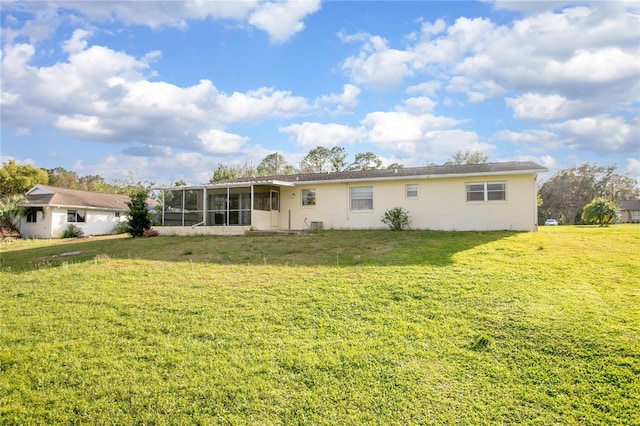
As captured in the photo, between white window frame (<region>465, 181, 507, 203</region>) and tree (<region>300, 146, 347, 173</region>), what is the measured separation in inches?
1110

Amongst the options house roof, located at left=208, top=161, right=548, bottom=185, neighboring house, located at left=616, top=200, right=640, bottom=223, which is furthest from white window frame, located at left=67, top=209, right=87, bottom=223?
neighboring house, located at left=616, top=200, right=640, bottom=223

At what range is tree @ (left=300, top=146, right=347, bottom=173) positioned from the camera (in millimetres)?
44125

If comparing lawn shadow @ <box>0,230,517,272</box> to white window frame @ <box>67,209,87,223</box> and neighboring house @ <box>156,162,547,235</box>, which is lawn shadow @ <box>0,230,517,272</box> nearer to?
neighboring house @ <box>156,162,547,235</box>

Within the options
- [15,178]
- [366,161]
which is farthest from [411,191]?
[15,178]

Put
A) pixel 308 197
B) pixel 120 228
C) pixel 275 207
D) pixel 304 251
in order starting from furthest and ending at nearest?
1. pixel 120 228
2. pixel 275 207
3. pixel 308 197
4. pixel 304 251

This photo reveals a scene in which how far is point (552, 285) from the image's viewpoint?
7.17 m

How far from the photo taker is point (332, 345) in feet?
16.8

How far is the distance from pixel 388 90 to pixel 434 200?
5.15 meters

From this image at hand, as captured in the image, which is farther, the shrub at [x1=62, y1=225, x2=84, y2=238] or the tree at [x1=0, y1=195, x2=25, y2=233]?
the shrub at [x1=62, y1=225, x2=84, y2=238]

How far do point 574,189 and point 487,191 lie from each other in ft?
146

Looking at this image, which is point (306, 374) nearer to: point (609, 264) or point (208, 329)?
point (208, 329)

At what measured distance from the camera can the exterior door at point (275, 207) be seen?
1925 centimetres

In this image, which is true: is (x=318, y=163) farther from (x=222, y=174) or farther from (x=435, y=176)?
(x=435, y=176)

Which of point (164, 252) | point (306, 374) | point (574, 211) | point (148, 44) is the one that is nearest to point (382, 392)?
point (306, 374)
